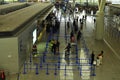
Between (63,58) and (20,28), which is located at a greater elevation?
(20,28)

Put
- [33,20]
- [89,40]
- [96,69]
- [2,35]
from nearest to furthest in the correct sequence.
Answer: [2,35], [96,69], [33,20], [89,40]

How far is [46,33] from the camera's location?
33.0 m

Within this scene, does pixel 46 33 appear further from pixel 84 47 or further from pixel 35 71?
pixel 35 71

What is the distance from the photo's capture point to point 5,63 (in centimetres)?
1692

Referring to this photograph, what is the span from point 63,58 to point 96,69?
3.42 m

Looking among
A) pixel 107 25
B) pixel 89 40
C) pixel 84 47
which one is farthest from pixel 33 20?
pixel 107 25

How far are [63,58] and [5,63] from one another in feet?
17.3

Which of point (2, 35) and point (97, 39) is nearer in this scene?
point (2, 35)

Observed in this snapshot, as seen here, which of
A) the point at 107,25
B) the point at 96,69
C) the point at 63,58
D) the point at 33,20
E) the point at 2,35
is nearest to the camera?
the point at 2,35

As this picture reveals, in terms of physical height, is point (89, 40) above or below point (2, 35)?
below

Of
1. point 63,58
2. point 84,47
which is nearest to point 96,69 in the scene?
point 63,58

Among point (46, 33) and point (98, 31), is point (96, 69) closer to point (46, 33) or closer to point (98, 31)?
point (98, 31)

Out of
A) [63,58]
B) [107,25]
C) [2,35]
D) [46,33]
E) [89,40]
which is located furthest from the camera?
[107,25]

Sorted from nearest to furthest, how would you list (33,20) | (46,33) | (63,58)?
(63,58) < (33,20) < (46,33)
